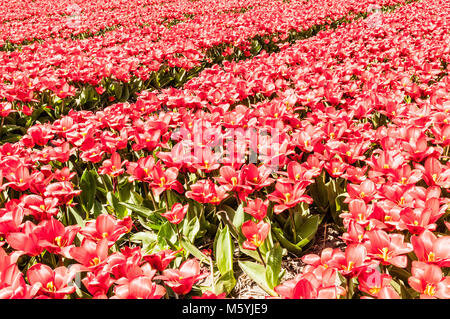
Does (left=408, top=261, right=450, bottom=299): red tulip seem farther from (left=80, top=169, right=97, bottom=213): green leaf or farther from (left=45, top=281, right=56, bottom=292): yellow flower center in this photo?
(left=80, top=169, right=97, bottom=213): green leaf

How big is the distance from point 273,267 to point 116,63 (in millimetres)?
5149

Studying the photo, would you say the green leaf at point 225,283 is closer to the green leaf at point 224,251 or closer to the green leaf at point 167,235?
the green leaf at point 224,251

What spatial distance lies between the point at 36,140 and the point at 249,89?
2163 mm

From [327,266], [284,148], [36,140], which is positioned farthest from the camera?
[36,140]

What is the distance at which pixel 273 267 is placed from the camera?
6.03 ft

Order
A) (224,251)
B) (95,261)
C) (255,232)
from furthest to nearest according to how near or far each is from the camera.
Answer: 1. (224,251)
2. (255,232)
3. (95,261)

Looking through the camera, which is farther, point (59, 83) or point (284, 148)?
point (59, 83)

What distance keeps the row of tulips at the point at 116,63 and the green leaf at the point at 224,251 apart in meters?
2.83

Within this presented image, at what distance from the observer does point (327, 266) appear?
148cm

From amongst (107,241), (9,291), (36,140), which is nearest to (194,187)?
(107,241)

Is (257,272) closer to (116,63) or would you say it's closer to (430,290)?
(430,290)

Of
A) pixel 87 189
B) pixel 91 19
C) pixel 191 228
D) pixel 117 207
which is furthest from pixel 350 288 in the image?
pixel 91 19

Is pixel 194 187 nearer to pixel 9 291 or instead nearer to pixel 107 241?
pixel 107 241
